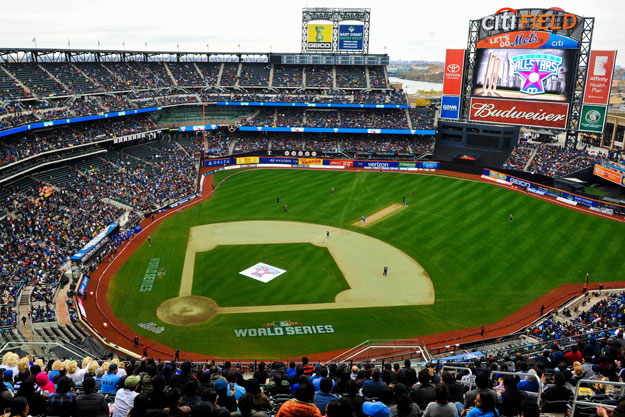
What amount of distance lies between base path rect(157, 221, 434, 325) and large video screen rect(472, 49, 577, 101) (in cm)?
3498

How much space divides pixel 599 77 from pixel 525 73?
8463mm

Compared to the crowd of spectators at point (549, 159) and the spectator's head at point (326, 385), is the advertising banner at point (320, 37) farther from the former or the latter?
the spectator's head at point (326, 385)

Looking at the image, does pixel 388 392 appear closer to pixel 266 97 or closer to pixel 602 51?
pixel 602 51

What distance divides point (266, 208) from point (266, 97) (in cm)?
3376

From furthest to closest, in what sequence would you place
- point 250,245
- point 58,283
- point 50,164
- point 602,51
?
point 602,51
point 50,164
point 250,245
point 58,283

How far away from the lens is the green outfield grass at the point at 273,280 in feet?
108

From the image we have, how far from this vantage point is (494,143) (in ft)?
228

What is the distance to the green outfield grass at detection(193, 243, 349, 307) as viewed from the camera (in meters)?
33.1

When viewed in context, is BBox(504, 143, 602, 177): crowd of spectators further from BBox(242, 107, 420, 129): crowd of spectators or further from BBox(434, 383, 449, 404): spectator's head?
BBox(434, 383, 449, 404): spectator's head

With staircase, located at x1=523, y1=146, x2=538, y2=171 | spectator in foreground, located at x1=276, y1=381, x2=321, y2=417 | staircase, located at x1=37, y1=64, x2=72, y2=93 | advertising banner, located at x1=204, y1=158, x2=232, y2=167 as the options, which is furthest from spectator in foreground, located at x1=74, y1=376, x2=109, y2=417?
advertising banner, located at x1=204, y1=158, x2=232, y2=167

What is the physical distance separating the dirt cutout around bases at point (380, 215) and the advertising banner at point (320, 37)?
42352mm

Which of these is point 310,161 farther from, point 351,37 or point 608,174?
point 608,174

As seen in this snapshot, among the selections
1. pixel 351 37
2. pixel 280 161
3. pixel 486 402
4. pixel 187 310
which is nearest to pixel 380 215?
pixel 187 310

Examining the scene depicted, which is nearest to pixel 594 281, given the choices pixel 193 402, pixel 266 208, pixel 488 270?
pixel 488 270
